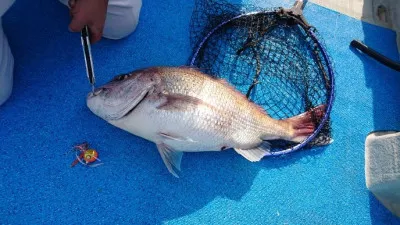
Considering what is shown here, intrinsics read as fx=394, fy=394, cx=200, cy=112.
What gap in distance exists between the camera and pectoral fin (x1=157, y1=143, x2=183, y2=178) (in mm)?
2518

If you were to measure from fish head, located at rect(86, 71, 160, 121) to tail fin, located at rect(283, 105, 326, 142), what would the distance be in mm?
1010

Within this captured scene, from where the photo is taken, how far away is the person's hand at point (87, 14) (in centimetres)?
233

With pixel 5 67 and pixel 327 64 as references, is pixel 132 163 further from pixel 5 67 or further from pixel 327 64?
pixel 327 64

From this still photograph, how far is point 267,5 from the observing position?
3543mm

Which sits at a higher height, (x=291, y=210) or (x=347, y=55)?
(x=347, y=55)

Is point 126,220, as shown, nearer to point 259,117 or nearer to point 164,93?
point 164,93

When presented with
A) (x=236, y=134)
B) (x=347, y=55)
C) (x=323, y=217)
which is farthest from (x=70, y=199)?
(x=347, y=55)

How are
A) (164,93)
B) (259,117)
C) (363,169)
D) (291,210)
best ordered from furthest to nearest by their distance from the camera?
(363,169), (291,210), (259,117), (164,93)

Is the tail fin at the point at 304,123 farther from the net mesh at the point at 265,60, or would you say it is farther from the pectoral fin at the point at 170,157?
the pectoral fin at the point at 170,157

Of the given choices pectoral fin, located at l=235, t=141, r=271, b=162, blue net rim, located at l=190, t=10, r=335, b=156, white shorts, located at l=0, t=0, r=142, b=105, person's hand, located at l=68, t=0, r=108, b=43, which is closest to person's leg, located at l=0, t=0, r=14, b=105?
white shorts, located at l=0, t=0, r=142, b=105

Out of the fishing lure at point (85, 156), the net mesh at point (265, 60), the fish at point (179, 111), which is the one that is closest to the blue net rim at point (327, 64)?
the net mesh at point (265, 60)

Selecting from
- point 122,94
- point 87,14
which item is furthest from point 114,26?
point 122,94

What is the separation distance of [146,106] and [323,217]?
1493 mm

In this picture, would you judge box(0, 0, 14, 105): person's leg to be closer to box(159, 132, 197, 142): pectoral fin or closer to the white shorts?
the white shorts
